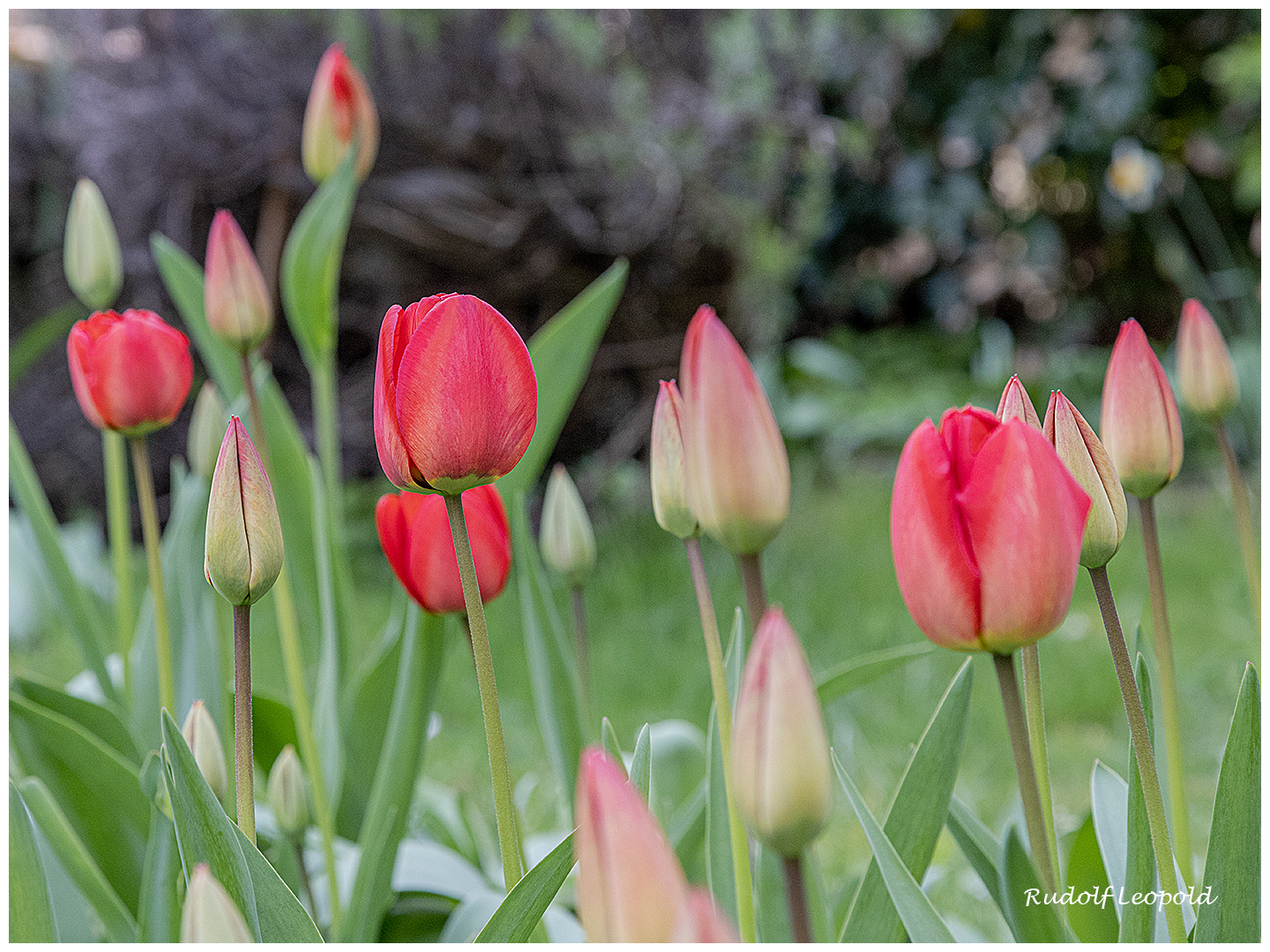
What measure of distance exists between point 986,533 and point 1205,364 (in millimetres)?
306

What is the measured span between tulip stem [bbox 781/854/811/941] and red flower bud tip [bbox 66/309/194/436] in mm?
421

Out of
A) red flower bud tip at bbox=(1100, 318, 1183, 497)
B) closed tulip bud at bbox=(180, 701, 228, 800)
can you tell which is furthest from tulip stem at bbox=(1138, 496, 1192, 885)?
closed tulip bud at bbox=(180, 701, 228, 800)

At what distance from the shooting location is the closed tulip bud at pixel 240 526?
302 millimetres

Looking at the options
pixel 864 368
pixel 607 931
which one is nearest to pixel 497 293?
pixel 864 368

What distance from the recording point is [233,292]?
1.78ft

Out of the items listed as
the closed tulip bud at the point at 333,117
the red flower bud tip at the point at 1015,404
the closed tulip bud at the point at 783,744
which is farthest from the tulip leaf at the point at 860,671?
the closed tulip bud at the point at 333,117

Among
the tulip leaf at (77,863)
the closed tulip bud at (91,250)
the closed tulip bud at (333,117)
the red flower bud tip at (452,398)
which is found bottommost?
the tulip leaf at (77,863)

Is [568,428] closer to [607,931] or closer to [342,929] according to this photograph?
[342,929]

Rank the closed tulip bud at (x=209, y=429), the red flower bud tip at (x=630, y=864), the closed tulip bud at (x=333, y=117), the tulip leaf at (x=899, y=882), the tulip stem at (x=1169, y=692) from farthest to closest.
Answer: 1. the closed tulip bud at (x=333, y=117)
2. the closed tulip bud at (x=209, y=429)
3. the tulip stem at (x=1169, y=692)
4. the tulip leaf at (x=899, y=882)
5. the red flower bud tip at (x=630, y=864)

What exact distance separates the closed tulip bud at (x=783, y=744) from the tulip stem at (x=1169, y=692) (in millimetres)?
260

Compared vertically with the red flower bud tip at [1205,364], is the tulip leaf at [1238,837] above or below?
below

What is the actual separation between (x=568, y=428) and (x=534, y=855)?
1278 mm

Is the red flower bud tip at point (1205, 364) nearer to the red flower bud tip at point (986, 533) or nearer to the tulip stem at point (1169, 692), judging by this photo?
the tulip stem at point (1169, 692)

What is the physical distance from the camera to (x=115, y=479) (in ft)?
2.06
